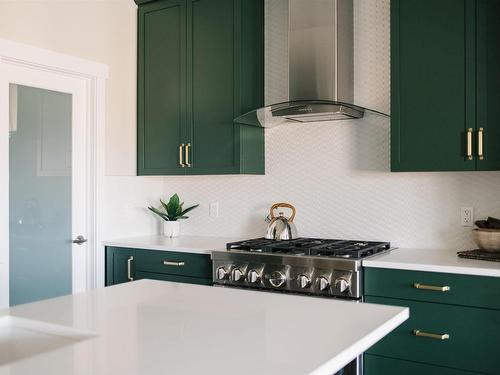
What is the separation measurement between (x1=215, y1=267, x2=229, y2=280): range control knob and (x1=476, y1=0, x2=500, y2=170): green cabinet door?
1486mm

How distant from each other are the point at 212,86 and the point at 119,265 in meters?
1.37

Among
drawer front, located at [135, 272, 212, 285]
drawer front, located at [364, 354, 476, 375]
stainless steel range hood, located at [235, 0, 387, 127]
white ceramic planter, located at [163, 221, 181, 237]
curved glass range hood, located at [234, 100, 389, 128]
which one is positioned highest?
stainless steel range hood, located at [235, 0, 387, 127]

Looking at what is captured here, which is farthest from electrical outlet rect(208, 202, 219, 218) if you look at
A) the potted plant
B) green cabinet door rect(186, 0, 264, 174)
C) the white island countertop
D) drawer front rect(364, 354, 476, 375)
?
the white island countertop

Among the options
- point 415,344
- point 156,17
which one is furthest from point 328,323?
point 156,17

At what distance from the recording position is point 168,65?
3996 millimetres

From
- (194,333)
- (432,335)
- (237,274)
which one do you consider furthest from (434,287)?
(194,333)

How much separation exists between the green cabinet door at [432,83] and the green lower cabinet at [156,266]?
1.30m

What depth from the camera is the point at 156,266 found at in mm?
3639

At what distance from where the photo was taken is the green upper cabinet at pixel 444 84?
2.87m

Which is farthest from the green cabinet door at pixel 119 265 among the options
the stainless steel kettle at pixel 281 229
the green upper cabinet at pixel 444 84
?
the green upper cabinet at pixel 444 84

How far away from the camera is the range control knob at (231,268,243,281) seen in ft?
10.5

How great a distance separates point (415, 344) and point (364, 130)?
1.35 metres

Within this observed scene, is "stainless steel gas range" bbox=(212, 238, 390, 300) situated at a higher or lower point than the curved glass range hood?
lower

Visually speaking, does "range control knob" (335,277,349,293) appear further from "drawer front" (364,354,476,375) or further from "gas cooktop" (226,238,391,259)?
"drawer front" (364,354,476,375)
